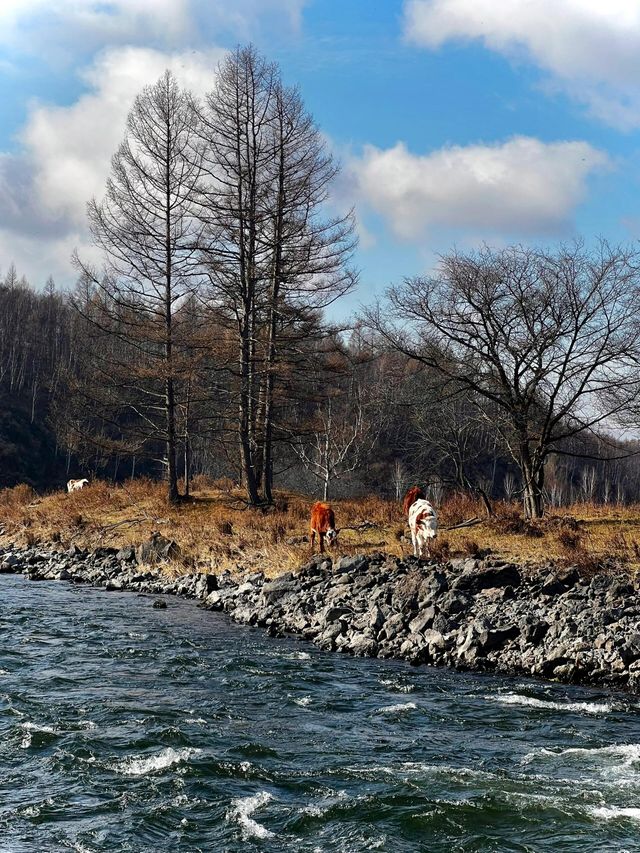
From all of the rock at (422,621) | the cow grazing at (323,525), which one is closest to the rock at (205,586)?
the cow grazing at (323,525)

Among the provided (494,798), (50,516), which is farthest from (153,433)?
(494,798)

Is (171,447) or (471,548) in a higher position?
(171,447)

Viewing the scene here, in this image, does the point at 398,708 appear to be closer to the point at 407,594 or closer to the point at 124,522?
the point at 407,594

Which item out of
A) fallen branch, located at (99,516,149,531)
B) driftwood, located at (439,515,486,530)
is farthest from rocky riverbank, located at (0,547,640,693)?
fallen branch, located at (99,516,149,531)

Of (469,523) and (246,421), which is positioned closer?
(469,523)

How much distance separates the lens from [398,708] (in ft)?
32.4

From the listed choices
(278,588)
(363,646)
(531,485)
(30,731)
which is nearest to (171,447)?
(531,485)

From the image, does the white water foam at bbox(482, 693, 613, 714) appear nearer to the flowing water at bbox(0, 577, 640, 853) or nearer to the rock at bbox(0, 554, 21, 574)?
the flowing water at bbox(0, 577, 640, 853)

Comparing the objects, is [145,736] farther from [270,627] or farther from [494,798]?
[270,627]

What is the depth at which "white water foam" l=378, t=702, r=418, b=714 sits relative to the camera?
9.78 meters

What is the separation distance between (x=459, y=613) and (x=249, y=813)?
703 centimetres

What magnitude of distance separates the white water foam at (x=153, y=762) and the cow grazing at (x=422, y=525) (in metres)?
9.28

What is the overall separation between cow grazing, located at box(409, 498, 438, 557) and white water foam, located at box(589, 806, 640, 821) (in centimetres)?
989

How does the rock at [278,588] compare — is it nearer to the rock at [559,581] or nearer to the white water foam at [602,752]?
the rock at [559,581]
